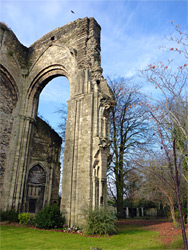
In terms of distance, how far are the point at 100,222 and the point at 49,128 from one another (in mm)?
9152

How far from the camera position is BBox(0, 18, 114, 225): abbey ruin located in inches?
380

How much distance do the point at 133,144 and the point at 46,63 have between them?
28.0 ft

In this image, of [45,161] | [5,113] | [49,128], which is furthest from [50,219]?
[49,128]

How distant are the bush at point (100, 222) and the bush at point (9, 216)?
16.5 feet

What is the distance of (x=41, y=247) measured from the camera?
605cm

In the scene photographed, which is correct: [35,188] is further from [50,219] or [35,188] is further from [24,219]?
[50,219]

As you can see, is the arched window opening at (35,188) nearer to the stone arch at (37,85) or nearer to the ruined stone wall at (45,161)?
the ruined stone wall at (45,161)

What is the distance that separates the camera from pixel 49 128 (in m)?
15.7

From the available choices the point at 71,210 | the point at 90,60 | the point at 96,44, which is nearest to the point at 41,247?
the point at 71,210

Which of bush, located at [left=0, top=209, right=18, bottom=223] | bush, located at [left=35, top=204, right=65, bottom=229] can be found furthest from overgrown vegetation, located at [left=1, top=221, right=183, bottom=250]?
bush, located at [left=0, top=209, right=18, bottom=223]

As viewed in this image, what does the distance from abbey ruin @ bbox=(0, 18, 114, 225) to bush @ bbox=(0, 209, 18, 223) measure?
0.53 metres

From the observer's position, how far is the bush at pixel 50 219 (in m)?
9.16

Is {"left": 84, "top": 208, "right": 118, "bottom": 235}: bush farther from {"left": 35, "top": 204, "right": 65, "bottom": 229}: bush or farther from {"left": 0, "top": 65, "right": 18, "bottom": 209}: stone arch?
{"left": 0, "top": 65, "right": 18, "bottom": 209}: stone arch

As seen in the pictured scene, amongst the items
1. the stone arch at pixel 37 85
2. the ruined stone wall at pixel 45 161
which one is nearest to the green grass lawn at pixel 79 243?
the ruined stone wall at pixel 45 161
